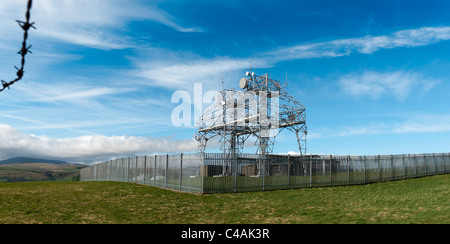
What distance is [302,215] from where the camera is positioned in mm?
12227

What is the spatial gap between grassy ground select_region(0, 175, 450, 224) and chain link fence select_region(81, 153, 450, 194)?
109 centimetres

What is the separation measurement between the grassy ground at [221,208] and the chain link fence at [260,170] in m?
1.09

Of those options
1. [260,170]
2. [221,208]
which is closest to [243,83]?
[260,170]

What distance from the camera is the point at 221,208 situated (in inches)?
538

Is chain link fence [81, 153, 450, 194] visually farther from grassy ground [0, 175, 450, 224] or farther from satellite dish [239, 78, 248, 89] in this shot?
satellite dish [239, 78, 248, 89]

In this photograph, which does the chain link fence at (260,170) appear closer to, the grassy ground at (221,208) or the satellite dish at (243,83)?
the grassy ground at (221,208)

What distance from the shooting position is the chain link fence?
17766 millimetres

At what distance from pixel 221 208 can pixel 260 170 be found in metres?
6.44

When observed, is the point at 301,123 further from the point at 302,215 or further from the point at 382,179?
the point at 302,215

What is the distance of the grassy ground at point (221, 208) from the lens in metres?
11.5

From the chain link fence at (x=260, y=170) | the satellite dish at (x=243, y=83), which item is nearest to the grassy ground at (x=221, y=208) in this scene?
the chain link fence at (x=260, y=170)

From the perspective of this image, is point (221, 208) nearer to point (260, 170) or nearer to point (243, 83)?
point (260, 170)
